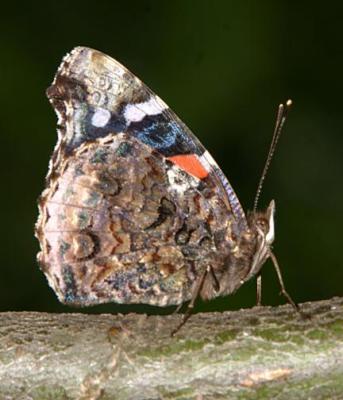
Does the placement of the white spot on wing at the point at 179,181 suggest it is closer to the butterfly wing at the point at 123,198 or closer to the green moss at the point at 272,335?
the butterfly wing at the point at 123,198

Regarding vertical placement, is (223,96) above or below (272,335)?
above

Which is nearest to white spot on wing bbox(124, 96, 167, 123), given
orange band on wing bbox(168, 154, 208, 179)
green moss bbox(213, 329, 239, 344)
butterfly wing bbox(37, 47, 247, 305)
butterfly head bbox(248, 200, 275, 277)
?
butterfly wing bbox(37, 47, 247, 305)

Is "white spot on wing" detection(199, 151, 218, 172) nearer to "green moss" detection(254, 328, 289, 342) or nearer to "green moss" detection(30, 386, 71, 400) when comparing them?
"green moss" detection(254, 328, 289, 342)

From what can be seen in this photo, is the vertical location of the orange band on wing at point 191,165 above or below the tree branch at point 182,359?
above

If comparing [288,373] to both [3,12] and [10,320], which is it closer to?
[10,320]

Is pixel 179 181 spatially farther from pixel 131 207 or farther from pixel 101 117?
pixel 101 117

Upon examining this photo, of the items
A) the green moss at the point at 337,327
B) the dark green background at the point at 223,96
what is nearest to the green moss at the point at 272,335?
the green moss at the point at 337,327

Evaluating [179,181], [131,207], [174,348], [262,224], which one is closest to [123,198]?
[131,207]

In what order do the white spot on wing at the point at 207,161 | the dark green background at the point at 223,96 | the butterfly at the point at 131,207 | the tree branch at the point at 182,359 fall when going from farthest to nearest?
the dark green background at the point at 223,96 < the white spot on wing at the point at 207,161 < the butterfly at the point at 131,207 < the tree branch at the point at 182,359
